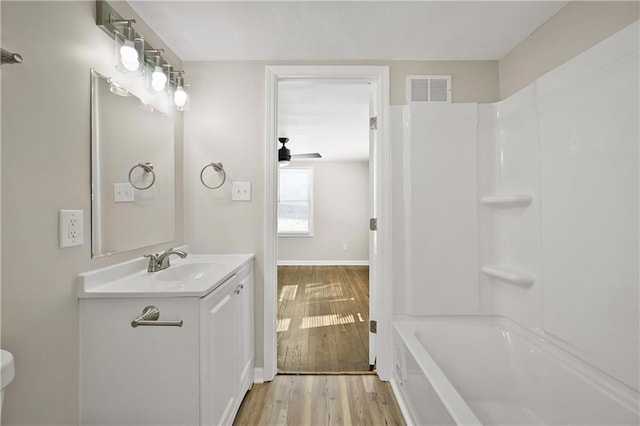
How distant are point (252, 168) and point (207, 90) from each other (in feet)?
2.09

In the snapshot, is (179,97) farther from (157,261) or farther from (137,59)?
(157,261)

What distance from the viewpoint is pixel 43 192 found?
1.13m

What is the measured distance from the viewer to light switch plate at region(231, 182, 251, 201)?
7.26 ft

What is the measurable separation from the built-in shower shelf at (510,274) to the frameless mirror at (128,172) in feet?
6.91

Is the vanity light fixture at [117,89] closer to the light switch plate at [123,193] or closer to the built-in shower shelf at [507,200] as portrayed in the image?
the light switch plate at [123,193]

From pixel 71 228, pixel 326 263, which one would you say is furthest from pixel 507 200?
pixel 326 263

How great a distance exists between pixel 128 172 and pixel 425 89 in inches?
76.6

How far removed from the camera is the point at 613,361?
4.38 feet

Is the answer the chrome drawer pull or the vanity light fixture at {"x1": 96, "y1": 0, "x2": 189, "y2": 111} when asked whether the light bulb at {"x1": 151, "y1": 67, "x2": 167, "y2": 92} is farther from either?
the chrome drawer pull

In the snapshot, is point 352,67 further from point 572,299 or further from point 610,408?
point 610,408

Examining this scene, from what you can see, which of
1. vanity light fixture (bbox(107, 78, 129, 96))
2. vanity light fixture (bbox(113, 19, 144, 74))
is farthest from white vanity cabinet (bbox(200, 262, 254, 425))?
vanity light fixture (bbox(113, 19, 144, 74))

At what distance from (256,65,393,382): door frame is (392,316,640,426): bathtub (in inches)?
4.9

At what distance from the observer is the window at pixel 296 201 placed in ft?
21.5

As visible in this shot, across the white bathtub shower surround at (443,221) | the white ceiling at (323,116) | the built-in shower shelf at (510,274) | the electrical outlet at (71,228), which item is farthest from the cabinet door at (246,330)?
the built-in shower shelf at (510,274)
